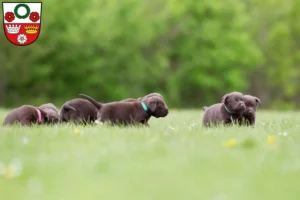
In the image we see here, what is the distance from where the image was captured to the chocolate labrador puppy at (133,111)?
36.9 ft

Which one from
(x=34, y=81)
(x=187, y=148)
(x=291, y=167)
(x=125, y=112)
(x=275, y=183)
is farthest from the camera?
(x=34, y=81)

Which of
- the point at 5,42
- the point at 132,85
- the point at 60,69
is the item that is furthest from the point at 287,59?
the point at 5,42

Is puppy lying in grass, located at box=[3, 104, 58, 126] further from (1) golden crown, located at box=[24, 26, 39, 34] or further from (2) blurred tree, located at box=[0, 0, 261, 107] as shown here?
(2) blurred tree, located at box=[0, 0, 261, 107]

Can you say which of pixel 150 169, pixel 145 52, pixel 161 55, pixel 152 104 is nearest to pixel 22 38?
pixel 152 104

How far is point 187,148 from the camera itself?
702 cm

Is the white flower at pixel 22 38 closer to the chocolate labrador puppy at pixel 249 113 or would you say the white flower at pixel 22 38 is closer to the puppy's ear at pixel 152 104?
the puppy's ear at pixel 152 104

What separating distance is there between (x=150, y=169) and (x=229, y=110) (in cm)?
590

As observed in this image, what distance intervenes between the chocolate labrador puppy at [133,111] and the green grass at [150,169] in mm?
3101

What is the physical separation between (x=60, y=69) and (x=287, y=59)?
68.8 feet

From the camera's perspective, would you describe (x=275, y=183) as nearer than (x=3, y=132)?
Yes

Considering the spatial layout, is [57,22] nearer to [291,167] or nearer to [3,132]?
[3,132]

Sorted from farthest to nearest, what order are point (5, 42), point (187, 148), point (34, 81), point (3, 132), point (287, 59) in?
point (287, 59) → point (34, 81) → point (5, 42) → point (3, 132) → point (187, 148)

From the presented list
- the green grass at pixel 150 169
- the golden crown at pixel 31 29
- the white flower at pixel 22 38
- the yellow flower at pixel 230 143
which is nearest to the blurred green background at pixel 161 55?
the white flower at pixel 22 38

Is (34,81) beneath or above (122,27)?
beneath
